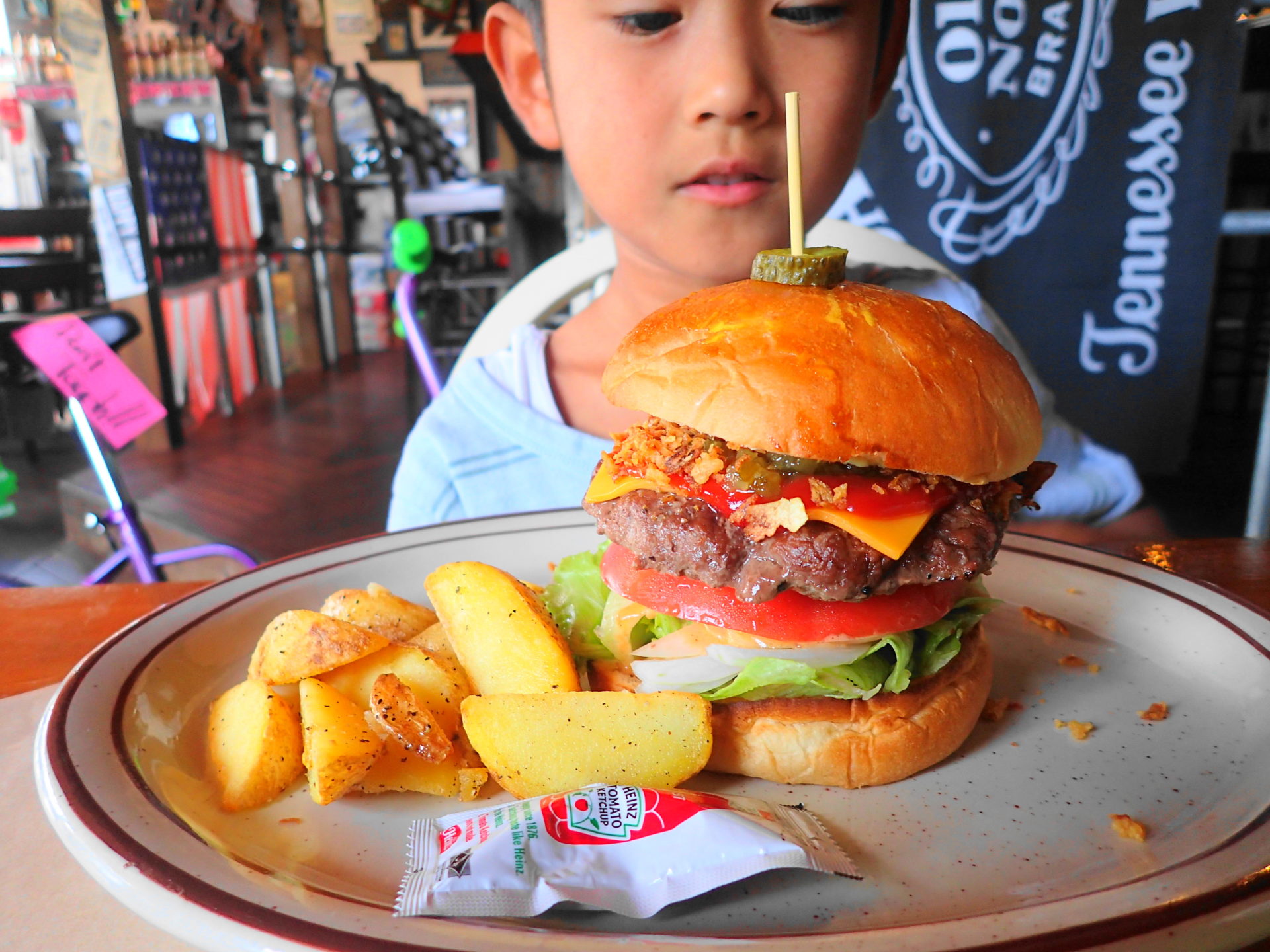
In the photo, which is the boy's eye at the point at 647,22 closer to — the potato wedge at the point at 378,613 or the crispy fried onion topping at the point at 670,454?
the crispy fried onion topping at the point at 670,454

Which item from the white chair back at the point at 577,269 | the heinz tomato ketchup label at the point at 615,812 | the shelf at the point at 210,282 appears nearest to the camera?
the heinz tomato ketchup label at the point at 615,812

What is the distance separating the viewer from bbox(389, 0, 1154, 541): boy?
157cm

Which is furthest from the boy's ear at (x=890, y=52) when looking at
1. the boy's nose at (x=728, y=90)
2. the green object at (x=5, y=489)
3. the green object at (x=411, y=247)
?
the green object at (x=5, y=489)

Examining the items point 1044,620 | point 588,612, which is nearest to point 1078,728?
point 1044,620

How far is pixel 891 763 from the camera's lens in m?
1.18

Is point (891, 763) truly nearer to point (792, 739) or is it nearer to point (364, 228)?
point (792, 739)

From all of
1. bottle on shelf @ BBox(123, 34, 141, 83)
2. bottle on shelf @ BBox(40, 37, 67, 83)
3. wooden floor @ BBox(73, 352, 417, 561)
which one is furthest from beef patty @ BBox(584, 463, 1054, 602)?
bottle on shelf @ BBox(123, 34, 141, 83)

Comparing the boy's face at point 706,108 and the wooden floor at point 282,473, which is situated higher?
the boy's face at point 706,108

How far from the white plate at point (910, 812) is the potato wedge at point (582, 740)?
0.48 feet

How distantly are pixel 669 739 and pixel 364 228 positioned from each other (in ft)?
42.1

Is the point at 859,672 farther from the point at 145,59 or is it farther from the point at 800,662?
the point at 145,59

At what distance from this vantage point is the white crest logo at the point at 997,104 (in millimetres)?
→ 4062

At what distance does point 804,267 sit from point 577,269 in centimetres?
165

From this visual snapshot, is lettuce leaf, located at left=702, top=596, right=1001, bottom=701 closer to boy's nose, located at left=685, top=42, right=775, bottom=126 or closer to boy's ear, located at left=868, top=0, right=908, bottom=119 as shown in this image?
boy's nose, located at left=685, top=42, right=775, bottom=126
